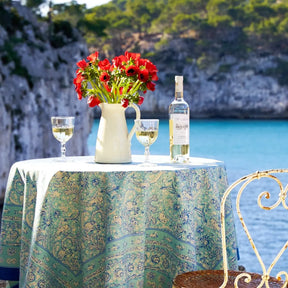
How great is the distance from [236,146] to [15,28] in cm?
1505

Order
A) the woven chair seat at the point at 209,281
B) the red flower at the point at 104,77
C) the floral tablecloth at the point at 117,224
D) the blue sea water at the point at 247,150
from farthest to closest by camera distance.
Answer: the blue sea water at the point at 247,150, the red flower at the point at 104,77, the floral tablecloth at the point at 117,224, the woven chair seat at the point at 209,281

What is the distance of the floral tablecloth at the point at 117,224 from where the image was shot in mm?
1951

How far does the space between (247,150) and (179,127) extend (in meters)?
22.2

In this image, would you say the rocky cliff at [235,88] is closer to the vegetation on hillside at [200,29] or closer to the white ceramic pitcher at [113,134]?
the vegetation on hillside at [200,29]

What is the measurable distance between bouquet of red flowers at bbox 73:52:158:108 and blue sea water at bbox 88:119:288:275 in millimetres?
4463

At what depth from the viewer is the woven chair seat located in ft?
5.57

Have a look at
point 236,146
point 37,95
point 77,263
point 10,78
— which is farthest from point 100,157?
point 236,146

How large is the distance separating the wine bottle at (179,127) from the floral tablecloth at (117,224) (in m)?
0.10

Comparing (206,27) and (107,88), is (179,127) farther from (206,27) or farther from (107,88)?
(206,27)

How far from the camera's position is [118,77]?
2.14 metres

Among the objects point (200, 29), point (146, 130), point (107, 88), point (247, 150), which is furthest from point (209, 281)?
point (200, 29)

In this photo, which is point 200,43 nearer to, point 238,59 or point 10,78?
A: point 238,59

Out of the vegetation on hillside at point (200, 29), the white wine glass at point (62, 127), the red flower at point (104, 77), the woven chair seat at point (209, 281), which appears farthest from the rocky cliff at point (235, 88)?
the woven chair seat at point (209, 281)

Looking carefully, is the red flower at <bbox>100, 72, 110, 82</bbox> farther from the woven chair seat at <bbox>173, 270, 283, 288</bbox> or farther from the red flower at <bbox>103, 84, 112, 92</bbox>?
the woven chair seat at <bbox>173, 270, 283, 288</bbox>
